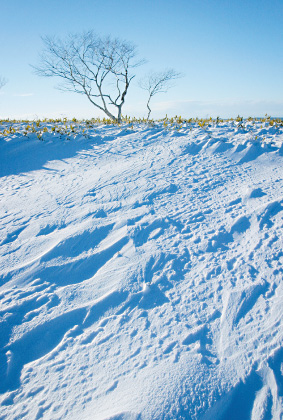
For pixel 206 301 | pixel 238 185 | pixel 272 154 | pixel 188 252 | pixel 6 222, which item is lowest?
pixel 206 301

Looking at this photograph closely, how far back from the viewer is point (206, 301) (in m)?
2.04

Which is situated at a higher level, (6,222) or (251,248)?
(6,222)

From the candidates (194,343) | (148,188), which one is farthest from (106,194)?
(194,343)

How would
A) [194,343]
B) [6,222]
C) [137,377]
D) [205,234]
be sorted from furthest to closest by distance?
[6,222] → [205,234] → [194,343] → [137,377]

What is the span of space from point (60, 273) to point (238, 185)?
9.42 feet

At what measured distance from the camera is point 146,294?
7.06ft

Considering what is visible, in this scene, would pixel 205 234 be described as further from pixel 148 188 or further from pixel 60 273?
pixel 60 273

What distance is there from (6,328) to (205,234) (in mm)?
2295

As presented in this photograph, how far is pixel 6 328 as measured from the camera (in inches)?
79.0

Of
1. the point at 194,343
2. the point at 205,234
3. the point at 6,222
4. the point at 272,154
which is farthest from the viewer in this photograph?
the point at 272,154

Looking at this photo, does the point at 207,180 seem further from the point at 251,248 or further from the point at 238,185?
the point at 251,248

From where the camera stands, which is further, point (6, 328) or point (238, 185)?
point (238, 185)

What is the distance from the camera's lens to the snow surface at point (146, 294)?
154cm

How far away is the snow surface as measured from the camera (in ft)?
5.05
